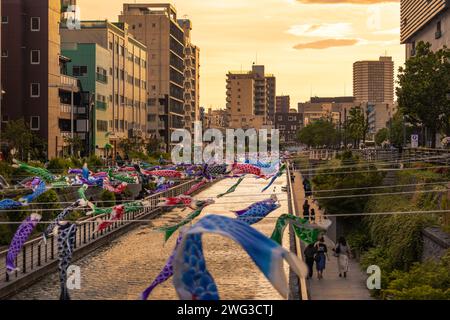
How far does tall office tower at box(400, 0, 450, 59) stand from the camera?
7831cm

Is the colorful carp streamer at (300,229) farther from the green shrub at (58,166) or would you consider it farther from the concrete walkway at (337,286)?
the green shrub at (58,166)

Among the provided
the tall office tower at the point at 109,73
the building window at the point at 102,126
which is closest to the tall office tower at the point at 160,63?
the tall office tower at the point at 109,73

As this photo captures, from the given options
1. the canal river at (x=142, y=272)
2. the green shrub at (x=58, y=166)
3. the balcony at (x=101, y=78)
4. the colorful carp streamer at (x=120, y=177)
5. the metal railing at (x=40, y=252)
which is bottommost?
the canal river at (x=142, y=272)

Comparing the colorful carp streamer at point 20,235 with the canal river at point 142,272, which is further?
the canal river at point 142,272

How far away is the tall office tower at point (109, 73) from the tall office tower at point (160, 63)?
17.8 metres

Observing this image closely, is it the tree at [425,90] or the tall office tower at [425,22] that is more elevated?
the tall office tower at [425,22]

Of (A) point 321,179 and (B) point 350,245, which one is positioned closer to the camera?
(B) point 350,245

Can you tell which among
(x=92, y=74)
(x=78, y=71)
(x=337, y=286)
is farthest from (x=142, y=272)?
(x=78, y=71)

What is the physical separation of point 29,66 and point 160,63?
7498 cm

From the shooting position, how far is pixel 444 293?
18.6 metres

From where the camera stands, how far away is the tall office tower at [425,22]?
78.3 m

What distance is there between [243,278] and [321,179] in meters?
19.9
